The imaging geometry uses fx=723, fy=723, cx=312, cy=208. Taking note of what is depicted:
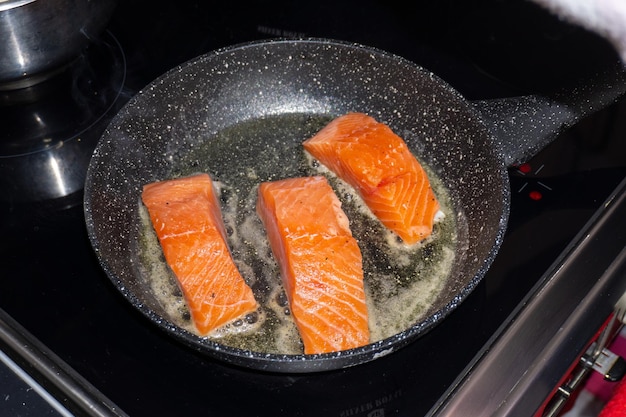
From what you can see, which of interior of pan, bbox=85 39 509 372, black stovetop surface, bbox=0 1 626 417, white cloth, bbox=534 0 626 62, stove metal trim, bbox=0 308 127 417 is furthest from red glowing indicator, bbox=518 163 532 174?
stove metal trim, bbox=0 308 127 417

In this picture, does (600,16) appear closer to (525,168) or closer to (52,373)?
(525,168)

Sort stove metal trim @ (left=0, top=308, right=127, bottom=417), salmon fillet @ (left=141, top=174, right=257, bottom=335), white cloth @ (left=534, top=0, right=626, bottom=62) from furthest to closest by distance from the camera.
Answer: white cloth @ (left=534, top=0, right=626, bottom=62) → salmon fillet @ (left=141, top=174, right=257, bottom=335) → stove metal trim @ (left=0, top=308, right=127, bottom=417)

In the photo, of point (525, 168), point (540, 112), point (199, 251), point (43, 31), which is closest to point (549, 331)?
point (525, 168)

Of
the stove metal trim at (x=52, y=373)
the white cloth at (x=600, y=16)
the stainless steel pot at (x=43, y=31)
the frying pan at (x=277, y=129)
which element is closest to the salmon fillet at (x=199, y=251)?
the frying pan at (x=277, y=129)

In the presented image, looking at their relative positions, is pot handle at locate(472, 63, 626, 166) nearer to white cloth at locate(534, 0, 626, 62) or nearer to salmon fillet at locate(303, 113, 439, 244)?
white cloth at locate(534, 0, 626, 62)

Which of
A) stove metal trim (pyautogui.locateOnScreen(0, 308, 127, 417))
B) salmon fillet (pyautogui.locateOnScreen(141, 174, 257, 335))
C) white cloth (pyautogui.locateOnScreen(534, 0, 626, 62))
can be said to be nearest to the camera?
stove metal trim (pyautogui.locateOnScreen(0, 308, 127, 417))

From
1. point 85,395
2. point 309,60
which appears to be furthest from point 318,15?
point 85,395

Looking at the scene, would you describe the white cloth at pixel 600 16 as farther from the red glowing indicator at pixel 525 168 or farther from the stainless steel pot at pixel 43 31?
the stainless steel pot at pixel 43 31
